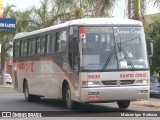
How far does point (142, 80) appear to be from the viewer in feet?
53.5

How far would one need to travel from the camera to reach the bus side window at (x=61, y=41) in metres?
17.8

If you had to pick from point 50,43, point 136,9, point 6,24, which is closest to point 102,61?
point 50,43

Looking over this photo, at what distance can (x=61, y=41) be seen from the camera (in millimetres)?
18125

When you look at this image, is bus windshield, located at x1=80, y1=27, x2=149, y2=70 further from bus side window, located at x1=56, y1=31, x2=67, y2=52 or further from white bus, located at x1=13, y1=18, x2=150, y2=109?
bus side window, located at x1=56, y1=31, x2=67, y2=52

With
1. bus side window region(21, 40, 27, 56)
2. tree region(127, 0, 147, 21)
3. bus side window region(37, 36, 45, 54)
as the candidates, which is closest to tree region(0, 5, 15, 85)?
bus side window region(21, 40, 27, 56)

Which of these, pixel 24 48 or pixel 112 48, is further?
pixel 24 48

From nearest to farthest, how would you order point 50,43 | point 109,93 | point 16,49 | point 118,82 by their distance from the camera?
point 109,93
point 118,82
point 50,43
point 16,49

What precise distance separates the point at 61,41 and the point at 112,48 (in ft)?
→ 8.32

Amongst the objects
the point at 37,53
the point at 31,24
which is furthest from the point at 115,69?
the point at 31,24

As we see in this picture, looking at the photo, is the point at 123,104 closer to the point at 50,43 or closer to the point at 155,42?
the point at 50,43

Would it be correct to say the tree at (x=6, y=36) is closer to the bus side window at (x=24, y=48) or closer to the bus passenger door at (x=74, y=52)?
the bus side window at (x=24, y=48)

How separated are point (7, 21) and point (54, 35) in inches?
257

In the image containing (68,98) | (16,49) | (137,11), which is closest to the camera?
(68,98)

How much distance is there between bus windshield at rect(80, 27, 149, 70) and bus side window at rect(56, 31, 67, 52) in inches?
59.8
